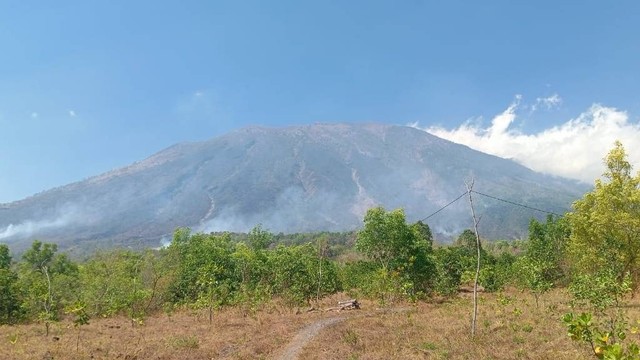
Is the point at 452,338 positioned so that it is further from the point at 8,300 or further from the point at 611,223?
the point at 8,300

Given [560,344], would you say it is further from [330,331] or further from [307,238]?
[307,238]

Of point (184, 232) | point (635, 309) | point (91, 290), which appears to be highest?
point (184, 232)

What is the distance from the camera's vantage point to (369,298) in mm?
35281

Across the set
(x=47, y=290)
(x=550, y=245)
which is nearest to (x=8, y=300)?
(x=47, y=290)

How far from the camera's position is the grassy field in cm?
1498

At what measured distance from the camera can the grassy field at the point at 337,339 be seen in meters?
15.0

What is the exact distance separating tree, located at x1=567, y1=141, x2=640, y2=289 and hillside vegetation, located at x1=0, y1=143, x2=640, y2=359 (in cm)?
7

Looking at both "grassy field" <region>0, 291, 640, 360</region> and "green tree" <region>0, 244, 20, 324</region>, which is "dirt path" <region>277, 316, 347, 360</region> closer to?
"grassy field" <region>0, 291, 640, 360</region>

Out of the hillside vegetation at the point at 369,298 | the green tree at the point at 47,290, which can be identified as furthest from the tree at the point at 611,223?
the green tree at the point at 47,290

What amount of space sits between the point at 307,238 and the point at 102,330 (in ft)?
343

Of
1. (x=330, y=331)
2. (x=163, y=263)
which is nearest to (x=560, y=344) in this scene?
(x=330, y=331)

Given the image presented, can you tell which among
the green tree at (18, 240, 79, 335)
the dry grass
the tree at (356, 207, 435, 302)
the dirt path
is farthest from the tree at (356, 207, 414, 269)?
the green tree at (18, 240, 79, 335)

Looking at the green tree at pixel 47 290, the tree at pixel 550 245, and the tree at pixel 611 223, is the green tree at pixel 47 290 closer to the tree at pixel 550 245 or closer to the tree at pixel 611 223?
the tree at pixel 611 223

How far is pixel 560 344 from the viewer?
14.7m
